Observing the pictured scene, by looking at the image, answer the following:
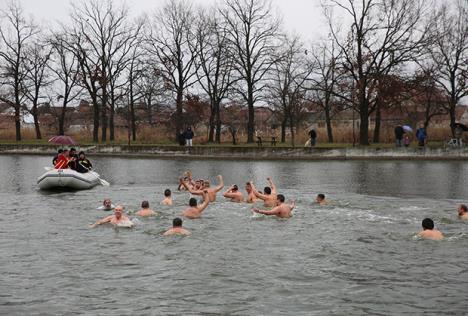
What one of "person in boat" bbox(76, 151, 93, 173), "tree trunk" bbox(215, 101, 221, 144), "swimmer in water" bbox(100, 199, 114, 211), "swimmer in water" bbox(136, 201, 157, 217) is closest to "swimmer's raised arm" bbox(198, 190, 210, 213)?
"swimmer in water" bbox(136, 201, 157, 217)

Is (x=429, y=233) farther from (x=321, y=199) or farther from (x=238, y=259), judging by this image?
(x=321, y=199)

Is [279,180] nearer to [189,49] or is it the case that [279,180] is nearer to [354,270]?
[354,270]

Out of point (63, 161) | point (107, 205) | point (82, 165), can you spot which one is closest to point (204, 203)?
point (107, 205)

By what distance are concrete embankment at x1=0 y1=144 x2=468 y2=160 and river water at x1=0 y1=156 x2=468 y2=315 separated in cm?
1575

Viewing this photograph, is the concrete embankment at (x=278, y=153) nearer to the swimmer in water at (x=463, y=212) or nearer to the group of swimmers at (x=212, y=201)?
the group of swimmers at (x=212, y=201)

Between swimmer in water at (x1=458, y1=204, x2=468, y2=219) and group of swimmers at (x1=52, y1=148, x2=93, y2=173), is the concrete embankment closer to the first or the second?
group of swimmers at (x1=52, y1=148, x2=93, y2=173)

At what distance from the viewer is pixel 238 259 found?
12.0 meters

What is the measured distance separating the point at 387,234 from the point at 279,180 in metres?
13.0

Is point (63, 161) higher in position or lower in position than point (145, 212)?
higher

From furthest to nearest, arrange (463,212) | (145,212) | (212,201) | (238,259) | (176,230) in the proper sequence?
(212,201)
(145,212)
(463,212)
(176,230)
(238,259)

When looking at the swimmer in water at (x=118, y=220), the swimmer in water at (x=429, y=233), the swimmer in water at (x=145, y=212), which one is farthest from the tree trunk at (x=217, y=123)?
the swimmer in water at (x=429, y=233)

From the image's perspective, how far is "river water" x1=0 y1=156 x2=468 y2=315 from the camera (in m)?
9.16

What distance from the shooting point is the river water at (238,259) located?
916cm

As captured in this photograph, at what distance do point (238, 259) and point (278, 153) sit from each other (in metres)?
28.3
